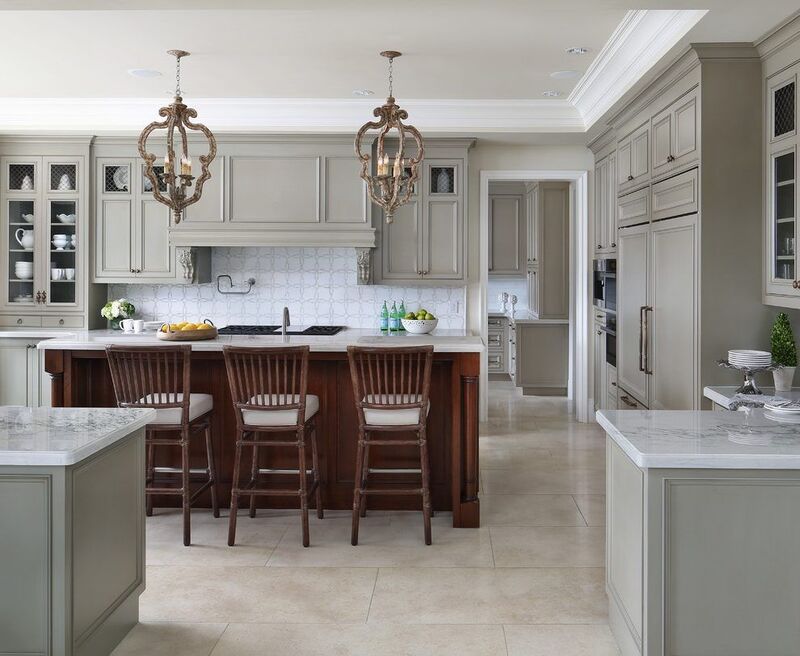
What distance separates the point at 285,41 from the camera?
4812 mm

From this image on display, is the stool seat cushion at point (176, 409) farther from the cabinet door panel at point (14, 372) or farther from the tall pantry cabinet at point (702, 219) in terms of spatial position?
the cabinet door panel at point (14, 372)

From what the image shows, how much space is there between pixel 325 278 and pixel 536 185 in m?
2.93

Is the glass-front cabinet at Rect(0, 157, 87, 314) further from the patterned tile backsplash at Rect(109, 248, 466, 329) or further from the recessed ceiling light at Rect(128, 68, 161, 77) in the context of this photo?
the recessed ceiling light at Rect(128, 68, 161, 77)

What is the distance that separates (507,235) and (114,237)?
15.9 ft

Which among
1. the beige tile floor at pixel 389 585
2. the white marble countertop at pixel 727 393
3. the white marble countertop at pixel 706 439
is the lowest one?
the beige tile floor at pixel 389 585

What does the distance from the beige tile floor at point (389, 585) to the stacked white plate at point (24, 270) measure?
127 inches

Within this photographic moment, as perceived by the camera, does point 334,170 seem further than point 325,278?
No

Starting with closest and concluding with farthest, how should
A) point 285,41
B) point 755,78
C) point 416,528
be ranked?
1. point 755,78
2. point 416,528
3. point 285,41

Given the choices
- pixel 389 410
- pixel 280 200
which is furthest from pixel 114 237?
pixel 389 410

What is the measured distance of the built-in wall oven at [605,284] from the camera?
6371 millimetres

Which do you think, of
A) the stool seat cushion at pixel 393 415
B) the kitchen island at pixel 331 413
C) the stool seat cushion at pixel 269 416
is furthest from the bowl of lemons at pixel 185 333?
the stool seat cushion at pixel 393 415

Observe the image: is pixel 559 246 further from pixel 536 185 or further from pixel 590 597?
pixel 590 597

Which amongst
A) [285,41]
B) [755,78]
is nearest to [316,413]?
[285,41]

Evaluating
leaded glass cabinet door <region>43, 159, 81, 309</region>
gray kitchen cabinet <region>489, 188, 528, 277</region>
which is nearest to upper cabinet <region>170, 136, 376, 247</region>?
leaded glass cabinet door <region>43, 159, 81, 309</region>
